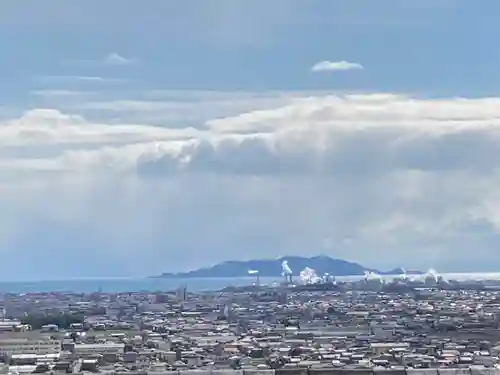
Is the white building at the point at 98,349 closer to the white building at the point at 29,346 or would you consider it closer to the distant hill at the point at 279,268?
the white building at the point at 29,346

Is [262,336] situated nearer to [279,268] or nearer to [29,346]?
[29,346]

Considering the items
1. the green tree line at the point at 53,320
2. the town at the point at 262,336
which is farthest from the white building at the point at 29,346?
the green tree line at the point at 53,320

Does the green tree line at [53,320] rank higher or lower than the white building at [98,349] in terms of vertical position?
higher

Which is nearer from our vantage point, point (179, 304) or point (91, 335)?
point (91, 335)

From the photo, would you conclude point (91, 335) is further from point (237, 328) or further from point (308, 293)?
point (308, 293)

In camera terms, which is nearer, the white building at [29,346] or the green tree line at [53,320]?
the white building at [29,346]

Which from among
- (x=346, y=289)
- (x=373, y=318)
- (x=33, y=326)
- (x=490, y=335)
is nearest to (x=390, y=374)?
(x=490, y=335)
